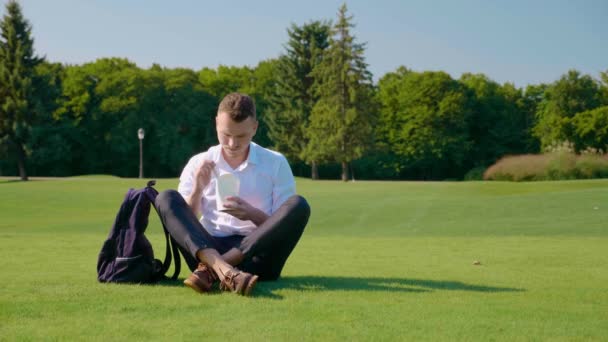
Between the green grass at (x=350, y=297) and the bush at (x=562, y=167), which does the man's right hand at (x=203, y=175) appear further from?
the bush at (x=562, y=167)

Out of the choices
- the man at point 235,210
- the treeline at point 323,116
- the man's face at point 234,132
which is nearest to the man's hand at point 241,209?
the man at point 235,210

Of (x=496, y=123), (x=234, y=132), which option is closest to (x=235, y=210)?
(x=234, y=132)

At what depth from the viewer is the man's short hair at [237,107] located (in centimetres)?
461

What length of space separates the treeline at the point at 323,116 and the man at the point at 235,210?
42.0 meters

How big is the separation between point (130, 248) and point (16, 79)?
138 ft

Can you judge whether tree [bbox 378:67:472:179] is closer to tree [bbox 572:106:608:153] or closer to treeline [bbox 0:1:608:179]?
treeline [bbox 0:1:608:179]

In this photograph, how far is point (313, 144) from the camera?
50562mm

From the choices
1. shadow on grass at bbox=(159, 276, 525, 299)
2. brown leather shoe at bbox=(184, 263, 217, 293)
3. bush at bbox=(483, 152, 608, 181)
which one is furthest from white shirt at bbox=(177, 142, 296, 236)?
bush at bbox=(483, 152, 608, 181)

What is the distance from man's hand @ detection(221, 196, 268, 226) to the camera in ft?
15.3

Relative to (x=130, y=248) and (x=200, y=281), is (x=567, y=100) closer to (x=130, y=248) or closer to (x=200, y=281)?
(x=130, y=248)

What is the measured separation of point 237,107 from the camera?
4.61 metres

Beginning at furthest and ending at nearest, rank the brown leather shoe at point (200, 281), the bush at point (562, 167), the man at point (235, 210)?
the bush at point (562, 167), the man at point (235, 210), the brown leather shoe at point (200, 281)

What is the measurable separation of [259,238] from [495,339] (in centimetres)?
197

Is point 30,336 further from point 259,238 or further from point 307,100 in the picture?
point 307,100
